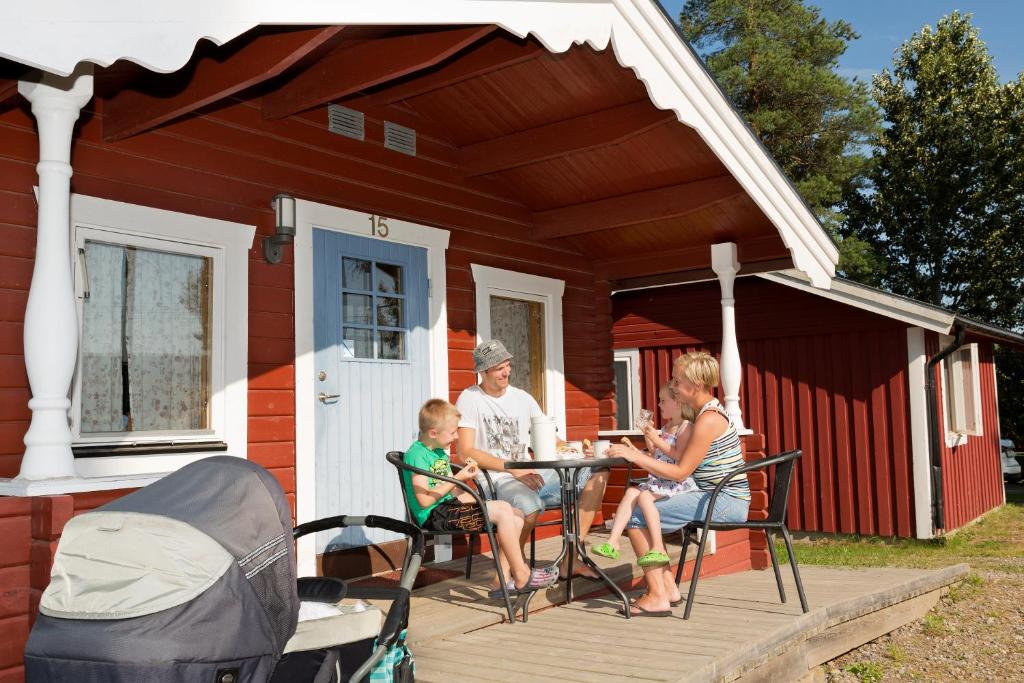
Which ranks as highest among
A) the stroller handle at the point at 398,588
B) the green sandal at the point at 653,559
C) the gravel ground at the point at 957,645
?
the stroller handle at the point at 398,588

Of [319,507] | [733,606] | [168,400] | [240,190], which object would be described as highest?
[240,190]

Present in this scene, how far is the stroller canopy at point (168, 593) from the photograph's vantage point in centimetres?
181

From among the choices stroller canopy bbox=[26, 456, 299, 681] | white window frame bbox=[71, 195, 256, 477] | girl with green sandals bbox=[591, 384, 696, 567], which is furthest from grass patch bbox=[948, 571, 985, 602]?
stroller canopy bbox=[26, 456, 299, 681]

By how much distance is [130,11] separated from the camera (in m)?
2.91

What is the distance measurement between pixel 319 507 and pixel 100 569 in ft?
10.3

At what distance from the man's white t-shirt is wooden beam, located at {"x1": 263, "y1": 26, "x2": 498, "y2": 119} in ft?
5.28

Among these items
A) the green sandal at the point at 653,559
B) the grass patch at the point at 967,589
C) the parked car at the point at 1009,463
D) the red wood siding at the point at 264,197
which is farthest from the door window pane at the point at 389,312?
the parked car at the point at 1009,463

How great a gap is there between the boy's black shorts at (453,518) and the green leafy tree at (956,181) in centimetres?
2034

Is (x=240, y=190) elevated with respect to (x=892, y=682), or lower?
elevated

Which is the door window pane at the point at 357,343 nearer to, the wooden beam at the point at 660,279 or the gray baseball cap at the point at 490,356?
the gray baseball cap at the point at 490,356

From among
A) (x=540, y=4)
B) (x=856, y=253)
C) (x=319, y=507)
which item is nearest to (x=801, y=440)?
(x=319, y=507)

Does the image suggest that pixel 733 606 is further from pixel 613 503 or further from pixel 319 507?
pixel 613 503

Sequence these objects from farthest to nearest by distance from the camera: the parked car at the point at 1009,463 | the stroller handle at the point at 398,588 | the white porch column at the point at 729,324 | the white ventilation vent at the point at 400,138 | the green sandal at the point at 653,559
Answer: the parked car at the point at 1009,463 → the white porch column at the point at 729,324 → the white ventilation vent at the point at 400,138 → the green sandal at the point at 653,559 → the stroller handle at the point at 398,588

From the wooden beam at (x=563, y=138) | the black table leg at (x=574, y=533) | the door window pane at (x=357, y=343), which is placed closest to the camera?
the black table leg at (x=574, y=533)
